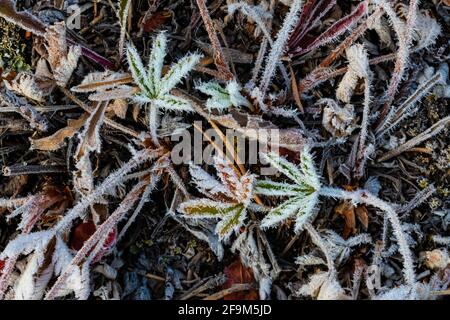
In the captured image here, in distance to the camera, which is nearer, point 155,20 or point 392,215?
point 392,215

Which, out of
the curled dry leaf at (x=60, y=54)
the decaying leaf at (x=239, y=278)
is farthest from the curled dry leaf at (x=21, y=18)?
the decaying leaf at (x=239, y=278)

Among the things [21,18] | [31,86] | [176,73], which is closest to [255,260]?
[176,73]

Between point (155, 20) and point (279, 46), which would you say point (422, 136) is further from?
point (155, 20)

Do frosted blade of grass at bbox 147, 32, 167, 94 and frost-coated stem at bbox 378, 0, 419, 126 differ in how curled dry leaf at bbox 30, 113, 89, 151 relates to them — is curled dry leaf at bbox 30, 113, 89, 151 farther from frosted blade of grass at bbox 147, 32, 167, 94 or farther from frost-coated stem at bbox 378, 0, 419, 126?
frost-coated stem at bbox 378, 0, 419, 126

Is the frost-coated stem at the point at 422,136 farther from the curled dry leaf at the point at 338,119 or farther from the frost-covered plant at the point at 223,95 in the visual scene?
the frost-covered plant at the point at 223,95

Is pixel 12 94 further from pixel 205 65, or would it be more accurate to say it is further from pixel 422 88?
pixel 422 88
